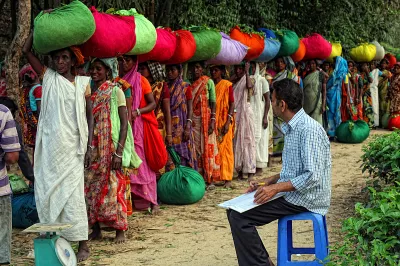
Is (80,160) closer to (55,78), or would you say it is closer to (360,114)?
(55,78)

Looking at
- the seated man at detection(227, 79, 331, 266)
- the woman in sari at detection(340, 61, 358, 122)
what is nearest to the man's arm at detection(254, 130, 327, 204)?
the seated man at detection(227, 79, 331, 266)

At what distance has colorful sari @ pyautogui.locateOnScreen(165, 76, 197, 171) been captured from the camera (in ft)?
28.4

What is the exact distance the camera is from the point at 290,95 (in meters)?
5.07

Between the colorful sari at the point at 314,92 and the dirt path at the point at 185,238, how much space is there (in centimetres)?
469

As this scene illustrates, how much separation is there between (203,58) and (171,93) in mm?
714

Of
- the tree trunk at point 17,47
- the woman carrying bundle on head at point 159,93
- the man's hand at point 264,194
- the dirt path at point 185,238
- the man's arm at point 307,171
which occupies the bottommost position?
the dirt path at point 185,238

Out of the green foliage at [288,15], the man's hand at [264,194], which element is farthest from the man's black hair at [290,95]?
the green foliage at [288,15]

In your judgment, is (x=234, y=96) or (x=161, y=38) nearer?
(x=161, y=38)

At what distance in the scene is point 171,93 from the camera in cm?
866

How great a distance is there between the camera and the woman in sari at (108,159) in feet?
21.2

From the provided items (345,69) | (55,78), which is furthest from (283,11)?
(55,78)

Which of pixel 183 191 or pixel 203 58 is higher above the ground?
pixel 203 58

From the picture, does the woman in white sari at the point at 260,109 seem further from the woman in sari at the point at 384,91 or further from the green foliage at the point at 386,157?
the woman in sari at the point at 384,91

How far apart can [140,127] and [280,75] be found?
449 cm
